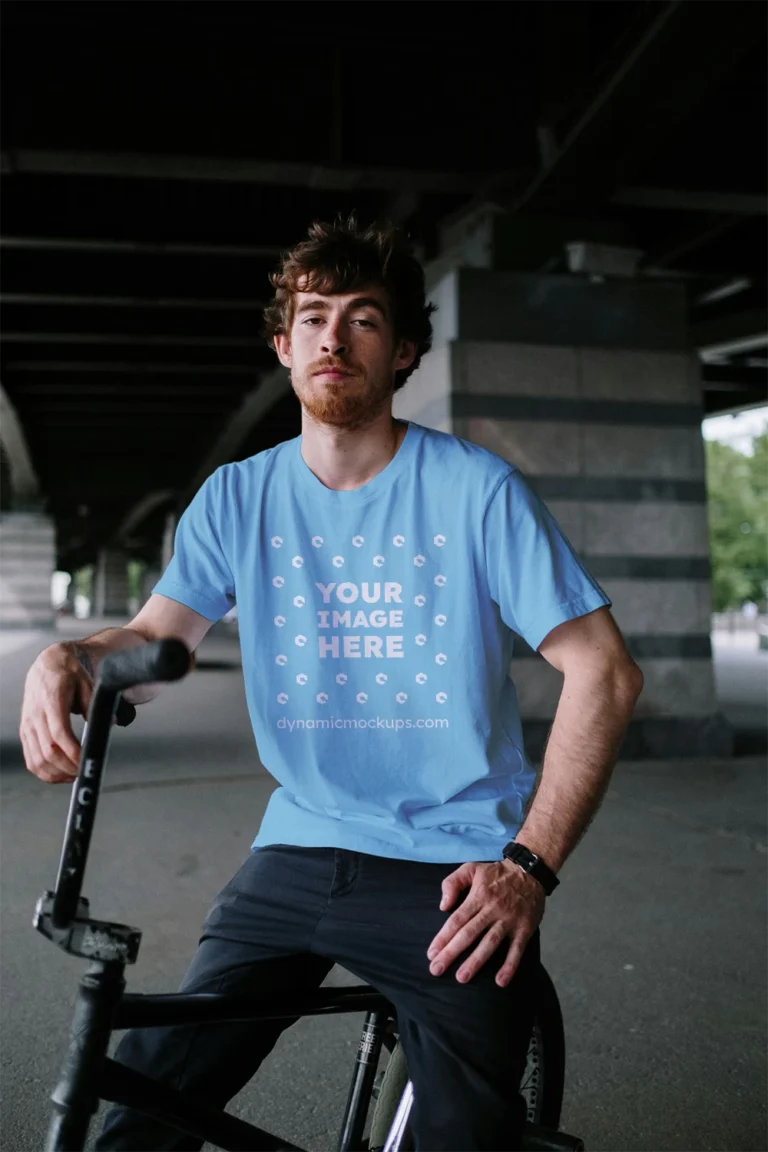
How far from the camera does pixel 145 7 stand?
8.46 meters

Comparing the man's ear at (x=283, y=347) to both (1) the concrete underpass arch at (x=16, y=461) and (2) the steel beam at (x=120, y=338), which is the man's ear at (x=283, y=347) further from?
(1) the concrete underpass arch at (x=16, y=461)

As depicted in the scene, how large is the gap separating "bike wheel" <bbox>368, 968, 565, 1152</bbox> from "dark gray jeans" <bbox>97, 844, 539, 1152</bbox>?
8.2 inches

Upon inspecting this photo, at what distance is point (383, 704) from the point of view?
2.06m

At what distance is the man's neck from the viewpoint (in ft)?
7.21

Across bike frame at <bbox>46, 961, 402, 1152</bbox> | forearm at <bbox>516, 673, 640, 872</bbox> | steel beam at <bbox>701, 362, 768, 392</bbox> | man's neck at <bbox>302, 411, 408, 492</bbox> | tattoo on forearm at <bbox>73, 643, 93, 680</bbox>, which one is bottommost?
bike frame at <bbox>46, 961, 402, 1152</bbox>

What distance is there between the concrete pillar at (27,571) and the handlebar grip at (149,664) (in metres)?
46.9

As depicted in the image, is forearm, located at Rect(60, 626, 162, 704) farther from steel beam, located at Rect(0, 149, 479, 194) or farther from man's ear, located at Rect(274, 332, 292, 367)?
steel beam, located at Rect(0, 149, 479, 194)

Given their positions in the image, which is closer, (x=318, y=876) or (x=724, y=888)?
(x=318, y=876)

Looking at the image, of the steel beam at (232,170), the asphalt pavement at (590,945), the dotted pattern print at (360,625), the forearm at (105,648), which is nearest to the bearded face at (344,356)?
the dotted pattern print at (360,625)

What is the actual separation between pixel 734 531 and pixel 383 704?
2782 inches

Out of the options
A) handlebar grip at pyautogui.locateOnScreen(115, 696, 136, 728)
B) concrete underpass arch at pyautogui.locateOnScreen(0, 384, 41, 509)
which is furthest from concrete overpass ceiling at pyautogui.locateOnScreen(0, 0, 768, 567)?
concrete underpass arch at pyautogui.locateOnScreen(0, 384, 41, 509)

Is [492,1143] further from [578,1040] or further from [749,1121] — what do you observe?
[578,1040]

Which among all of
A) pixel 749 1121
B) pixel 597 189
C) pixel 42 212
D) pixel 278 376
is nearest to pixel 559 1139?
pixel 749 1121

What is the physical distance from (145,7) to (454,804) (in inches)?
321
